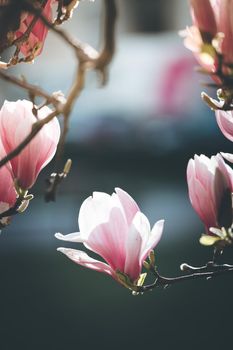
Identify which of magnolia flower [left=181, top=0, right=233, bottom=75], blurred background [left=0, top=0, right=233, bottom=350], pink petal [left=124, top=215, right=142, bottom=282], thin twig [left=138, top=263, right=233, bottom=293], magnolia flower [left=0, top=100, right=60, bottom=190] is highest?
magnolia flower [left=181, top=0, right=233, bottom=75]

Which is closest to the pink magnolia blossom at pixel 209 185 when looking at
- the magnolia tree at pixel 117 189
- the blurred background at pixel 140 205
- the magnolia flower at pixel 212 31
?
the magnolia tree at pixel 117 189

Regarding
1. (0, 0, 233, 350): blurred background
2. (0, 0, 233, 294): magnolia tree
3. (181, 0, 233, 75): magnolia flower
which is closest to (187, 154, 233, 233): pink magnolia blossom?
(0, 0, 233, 294): magnolia tree

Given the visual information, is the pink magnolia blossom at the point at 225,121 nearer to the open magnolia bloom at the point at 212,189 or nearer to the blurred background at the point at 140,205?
the open magnolia bloom at the point at 212,189

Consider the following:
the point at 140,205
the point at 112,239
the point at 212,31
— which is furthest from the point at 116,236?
the point at 140,205

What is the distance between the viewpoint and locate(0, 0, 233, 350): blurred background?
10.9ft

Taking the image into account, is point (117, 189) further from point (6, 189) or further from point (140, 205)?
point (140, 205)

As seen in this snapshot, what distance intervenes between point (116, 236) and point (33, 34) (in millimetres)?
201

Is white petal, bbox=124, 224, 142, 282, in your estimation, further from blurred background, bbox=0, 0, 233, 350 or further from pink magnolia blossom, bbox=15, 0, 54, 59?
blurred background, bbox=0, 0, 233, 350

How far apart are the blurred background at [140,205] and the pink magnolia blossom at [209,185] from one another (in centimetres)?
255

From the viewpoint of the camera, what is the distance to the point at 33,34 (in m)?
0.71

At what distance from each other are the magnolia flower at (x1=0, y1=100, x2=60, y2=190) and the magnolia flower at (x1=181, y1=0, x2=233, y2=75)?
0.47 ft

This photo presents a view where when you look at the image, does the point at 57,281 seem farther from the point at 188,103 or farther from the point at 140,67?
the point at 140,67

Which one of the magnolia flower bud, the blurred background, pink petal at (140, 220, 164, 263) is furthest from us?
the blurred background

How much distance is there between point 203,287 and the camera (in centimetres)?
365
